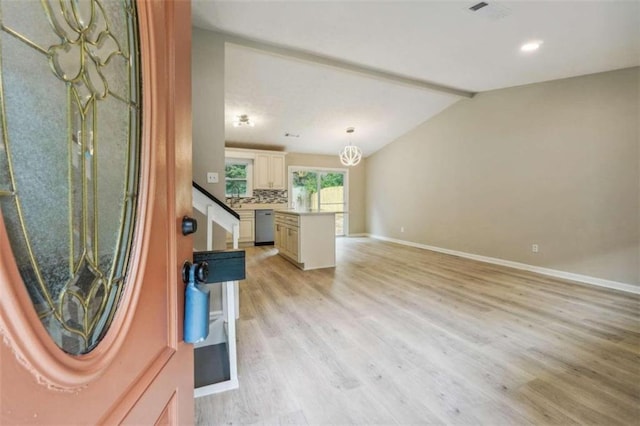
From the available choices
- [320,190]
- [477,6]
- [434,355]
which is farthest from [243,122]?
[434,355]

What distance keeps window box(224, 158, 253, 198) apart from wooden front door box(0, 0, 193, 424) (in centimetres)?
633

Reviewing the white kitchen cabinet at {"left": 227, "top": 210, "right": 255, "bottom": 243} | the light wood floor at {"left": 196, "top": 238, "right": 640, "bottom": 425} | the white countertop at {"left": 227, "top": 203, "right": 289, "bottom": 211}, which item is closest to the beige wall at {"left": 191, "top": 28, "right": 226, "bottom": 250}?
the light wood floor at {"left": 196, "top": 238, "right": 640, "bottom": 425}

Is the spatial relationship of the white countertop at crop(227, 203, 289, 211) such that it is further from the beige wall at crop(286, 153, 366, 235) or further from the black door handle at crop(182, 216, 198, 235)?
the black door handle at crop(182, 216, 198, 235)

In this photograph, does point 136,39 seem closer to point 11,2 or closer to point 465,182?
point 11,2

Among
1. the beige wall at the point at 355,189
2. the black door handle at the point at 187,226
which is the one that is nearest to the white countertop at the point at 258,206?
the beige wall at the point at 355,189

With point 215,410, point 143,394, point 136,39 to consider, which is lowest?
point 215,410

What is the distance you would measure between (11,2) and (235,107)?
503cm

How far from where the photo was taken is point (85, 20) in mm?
406

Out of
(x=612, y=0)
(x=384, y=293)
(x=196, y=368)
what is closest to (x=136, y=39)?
(x=196, y=368)

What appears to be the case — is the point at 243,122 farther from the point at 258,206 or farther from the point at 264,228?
the point at 264,228

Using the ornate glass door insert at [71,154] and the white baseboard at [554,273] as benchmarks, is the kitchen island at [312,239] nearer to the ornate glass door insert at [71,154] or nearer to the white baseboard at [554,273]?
the white baseboard at [554,273]

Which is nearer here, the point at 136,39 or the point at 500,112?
the point at 136,39

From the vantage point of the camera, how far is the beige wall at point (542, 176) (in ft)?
11.0

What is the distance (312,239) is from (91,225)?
13.0 ft
